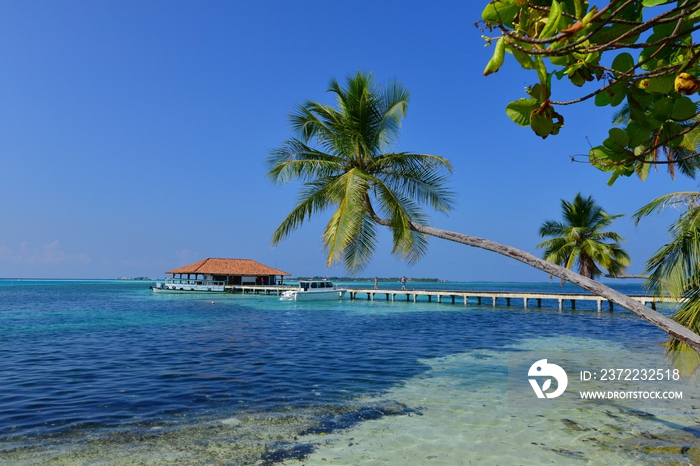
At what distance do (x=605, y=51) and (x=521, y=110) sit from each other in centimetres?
50

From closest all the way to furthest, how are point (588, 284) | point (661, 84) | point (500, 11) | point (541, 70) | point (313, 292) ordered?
point (500, 11), point (541, 70), point (661, 84), point (588, 284), point (313, 292)

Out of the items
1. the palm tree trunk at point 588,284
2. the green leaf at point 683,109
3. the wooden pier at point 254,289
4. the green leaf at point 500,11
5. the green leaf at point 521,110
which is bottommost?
the wooden pier at point 254,289

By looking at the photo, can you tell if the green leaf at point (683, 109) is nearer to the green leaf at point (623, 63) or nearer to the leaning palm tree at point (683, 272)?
the green leaf at point (623, 63)

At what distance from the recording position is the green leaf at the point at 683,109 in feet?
7.01

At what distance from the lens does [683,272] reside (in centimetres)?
469

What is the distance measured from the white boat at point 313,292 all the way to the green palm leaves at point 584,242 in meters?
20.4

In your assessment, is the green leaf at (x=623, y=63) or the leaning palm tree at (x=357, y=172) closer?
the green leaf at (x=623, y=63)

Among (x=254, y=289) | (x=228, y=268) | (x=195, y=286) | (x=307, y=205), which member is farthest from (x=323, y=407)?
(x=228, y=268)

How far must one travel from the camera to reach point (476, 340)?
16516mm

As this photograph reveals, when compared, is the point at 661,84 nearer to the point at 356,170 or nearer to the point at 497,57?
the point at 497,57

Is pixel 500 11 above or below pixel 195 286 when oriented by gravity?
above

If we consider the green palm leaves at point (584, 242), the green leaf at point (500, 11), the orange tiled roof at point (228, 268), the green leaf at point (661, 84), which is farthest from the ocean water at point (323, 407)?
the orange tiled roof at point (228, 268)

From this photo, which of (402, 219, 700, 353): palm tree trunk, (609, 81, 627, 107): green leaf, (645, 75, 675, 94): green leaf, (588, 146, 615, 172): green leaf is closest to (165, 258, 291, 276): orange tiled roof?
(402, 219, 700, 353): palm tree trunk

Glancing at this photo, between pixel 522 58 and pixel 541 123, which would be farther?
pixel 541 123
